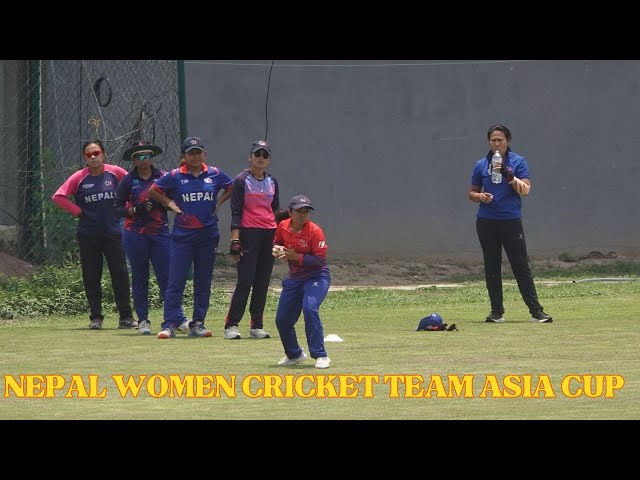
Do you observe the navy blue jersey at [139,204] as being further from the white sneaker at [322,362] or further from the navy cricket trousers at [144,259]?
the white sneaker at [322,362]

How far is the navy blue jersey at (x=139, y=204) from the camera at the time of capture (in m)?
15.5

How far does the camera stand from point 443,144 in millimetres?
24188

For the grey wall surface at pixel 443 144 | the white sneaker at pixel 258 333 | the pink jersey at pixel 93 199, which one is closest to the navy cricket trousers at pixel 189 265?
the white sneaker at pixel 258 333

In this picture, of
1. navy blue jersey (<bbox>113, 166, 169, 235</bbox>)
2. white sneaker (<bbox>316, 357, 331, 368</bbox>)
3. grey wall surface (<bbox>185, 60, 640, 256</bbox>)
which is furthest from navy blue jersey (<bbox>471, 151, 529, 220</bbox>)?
grey wall surface (<bbox>185, 60, 640, 256</bbox>)

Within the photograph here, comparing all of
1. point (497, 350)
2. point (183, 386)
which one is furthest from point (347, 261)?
point (183, 386)

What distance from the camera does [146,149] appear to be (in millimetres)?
15516

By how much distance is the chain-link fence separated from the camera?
20766mm

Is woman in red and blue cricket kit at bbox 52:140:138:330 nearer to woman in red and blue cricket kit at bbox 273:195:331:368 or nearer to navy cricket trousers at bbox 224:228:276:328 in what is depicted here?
navy cricket trousers at bbox 224:228:276:328

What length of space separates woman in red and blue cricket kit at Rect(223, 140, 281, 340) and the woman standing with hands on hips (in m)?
2.67

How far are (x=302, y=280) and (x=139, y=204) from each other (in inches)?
157

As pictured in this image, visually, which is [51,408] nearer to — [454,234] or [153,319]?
[153,319]

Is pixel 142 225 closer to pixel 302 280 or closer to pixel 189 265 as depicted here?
pixel 189 265

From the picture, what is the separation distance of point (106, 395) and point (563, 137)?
50.7 feet
